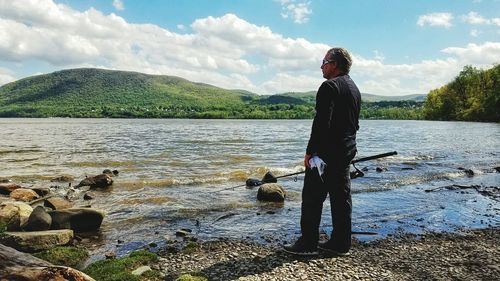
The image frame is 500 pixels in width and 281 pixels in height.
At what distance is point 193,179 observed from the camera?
66.2 feet

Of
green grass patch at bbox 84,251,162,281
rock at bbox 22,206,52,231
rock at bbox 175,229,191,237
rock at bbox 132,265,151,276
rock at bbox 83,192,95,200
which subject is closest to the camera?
green grass patch at bbox 84,251,162,281

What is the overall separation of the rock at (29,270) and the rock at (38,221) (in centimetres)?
548

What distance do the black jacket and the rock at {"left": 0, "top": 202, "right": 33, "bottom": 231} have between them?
8517 mm

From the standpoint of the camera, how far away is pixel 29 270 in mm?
4785

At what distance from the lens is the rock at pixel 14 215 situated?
34.2 ft

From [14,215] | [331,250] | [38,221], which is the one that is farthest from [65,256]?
[331,250]

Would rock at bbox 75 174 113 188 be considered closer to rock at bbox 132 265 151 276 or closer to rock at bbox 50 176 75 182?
rock at bbox 50 176 75 182

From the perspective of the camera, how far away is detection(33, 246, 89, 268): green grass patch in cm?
810

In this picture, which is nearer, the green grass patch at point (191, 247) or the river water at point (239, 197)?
the green grass patch at point (191, 247)

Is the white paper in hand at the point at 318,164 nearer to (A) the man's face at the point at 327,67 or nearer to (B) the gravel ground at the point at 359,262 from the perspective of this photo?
(A) the man's face at the point at 327,67

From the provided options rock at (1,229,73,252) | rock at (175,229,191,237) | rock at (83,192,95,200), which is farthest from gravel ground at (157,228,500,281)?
rock at (83,192,95,200)

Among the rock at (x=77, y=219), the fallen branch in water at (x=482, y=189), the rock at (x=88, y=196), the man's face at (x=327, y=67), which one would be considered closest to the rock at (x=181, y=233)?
the rock at (x=77, y=219)

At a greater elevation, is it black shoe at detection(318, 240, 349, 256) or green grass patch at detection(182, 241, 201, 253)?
black shoe at detection(318, 240, 349, 256)

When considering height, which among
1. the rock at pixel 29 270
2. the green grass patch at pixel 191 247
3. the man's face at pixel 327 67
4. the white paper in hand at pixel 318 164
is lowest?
the green grass patch at pixel 191 247
